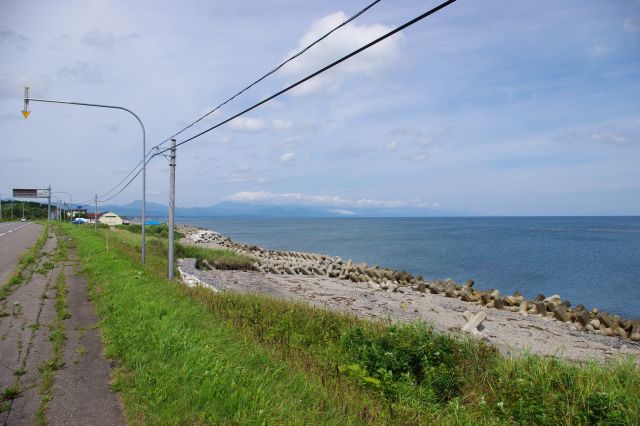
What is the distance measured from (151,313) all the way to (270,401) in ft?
16.4

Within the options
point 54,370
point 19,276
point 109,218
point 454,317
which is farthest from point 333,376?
point 109,218

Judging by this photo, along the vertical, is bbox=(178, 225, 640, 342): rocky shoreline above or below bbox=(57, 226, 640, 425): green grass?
below

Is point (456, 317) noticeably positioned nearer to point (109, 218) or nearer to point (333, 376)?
point (333, 376)

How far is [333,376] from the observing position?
7379mm

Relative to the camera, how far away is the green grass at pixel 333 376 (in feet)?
18.0

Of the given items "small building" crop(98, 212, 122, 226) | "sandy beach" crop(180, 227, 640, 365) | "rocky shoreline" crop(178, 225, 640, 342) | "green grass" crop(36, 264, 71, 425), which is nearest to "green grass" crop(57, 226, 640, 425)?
"green grass" crop(36, 264, 71, 425)

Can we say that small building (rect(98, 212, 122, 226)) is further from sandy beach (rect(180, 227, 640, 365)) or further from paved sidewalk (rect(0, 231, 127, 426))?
paved sidewalk (rect(0, 231, 127, 426))

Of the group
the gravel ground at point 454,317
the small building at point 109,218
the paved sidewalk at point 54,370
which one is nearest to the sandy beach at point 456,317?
the gravel ground at point 454,317

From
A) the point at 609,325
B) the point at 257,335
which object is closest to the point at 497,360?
the point at 257,335

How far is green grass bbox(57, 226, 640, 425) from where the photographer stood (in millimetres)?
5500

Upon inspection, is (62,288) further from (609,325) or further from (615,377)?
(609,325)

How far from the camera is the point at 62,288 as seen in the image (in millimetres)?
14188

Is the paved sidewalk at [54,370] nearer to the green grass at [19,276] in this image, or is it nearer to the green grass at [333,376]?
the green grass at [333,376]

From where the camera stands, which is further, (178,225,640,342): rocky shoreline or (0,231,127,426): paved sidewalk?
(178,225,640,342): rocky shoreline
